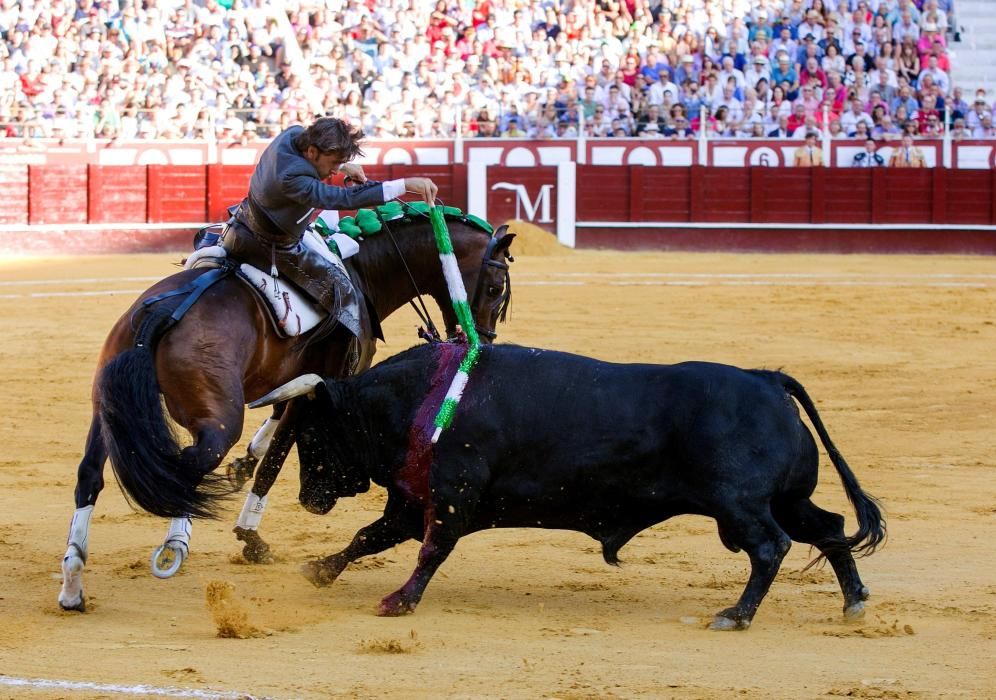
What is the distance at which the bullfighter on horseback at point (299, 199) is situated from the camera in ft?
14.4

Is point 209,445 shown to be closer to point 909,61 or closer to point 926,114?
point 926,114

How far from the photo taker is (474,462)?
4.16 m

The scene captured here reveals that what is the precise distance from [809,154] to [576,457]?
1371cm

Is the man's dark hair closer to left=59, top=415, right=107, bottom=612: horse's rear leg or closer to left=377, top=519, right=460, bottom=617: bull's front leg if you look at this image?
left=59, top=415, right=107, bottom=612: horse's rear leg

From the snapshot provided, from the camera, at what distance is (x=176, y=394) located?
412 centimetres

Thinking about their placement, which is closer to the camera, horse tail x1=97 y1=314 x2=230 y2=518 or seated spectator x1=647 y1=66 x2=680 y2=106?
horse tail x1=97 y1=314 x2=230 y2=518

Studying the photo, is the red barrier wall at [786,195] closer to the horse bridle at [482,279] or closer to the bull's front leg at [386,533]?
the horse bridle at [482,279]

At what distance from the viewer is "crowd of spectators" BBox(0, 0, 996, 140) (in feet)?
55.8

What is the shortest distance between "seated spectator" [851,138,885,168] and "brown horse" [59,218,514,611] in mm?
13525

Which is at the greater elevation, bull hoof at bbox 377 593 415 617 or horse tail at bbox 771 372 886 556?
horse tail at bbox 771 372 886 556

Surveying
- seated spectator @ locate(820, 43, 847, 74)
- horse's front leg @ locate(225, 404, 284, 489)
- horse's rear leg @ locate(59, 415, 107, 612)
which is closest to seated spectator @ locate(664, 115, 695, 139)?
seated spectator @ locate(820, 43, 847, 74)

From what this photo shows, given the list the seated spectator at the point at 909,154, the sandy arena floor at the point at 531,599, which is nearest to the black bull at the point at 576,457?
the sandy arena floor at the point at 531,599

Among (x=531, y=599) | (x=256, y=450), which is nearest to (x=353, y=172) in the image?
(x=256, y=450)

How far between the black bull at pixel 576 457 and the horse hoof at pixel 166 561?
1.32ft
